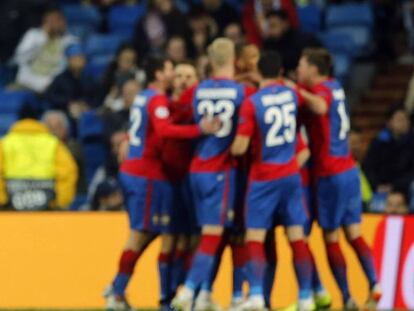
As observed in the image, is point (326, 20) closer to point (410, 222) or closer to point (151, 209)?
point (410, 222)

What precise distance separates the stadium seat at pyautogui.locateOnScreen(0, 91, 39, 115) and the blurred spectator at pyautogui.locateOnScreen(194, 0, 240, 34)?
7.28 feet

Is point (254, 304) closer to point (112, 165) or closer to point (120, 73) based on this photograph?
point (112, 165)

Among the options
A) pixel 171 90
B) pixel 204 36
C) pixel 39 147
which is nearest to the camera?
pixel 171 90

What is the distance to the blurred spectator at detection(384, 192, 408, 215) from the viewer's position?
1872 centimetres

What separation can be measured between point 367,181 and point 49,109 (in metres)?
3.92

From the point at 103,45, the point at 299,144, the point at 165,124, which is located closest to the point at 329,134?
the point at 299,144

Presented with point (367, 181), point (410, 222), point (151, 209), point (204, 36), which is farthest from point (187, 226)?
point (204, 36)

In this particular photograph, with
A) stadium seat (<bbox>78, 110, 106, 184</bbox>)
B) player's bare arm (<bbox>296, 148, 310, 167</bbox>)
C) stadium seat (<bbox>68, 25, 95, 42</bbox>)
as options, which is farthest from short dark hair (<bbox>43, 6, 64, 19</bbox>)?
player's bare arm (<bbox>296, 148, 310, 167</bbox>)

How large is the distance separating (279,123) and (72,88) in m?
6.48

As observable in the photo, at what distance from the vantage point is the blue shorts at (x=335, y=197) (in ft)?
51.6

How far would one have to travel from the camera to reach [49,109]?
2109 centimetres

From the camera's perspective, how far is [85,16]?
74.8 feet

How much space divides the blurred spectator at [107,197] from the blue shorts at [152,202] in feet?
9.00

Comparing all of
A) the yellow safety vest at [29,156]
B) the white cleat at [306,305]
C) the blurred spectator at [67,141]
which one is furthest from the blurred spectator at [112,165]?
the white cleat at [306,305]
